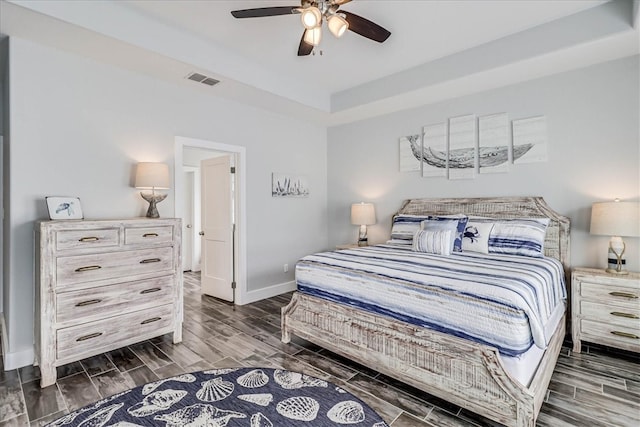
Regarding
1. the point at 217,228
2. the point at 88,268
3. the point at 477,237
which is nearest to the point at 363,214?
the point at 477,237

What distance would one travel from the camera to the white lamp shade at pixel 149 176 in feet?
10.3

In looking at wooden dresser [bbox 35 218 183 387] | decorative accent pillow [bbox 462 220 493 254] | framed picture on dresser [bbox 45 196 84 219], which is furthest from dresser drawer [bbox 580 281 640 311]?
framed picture on dresser [bbox 45 196 84 219]

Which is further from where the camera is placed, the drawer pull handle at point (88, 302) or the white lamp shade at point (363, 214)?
the white lamp shade at point (363, 214)

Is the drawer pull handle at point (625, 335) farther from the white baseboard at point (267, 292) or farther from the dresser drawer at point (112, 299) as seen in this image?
the dresser drawer at point (112, 299)

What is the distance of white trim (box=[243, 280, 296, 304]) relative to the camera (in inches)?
174

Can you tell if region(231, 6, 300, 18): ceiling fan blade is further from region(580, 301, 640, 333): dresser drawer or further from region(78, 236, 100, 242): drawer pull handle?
region(580, 301, 640, 333): dresser drawer

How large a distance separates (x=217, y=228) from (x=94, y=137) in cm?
196

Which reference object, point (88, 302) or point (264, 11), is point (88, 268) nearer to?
point (88, 302)

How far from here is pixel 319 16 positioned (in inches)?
87.1

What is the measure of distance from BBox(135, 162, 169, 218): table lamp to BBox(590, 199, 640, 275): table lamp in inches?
158

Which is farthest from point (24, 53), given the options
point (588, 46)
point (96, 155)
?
point (588, 46)

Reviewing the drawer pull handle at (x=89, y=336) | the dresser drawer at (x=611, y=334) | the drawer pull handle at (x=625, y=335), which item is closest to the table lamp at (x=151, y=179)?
the drawer pull handle at (x=89, y=336)

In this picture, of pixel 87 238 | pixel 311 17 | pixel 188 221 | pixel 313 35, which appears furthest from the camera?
pixel 188 221

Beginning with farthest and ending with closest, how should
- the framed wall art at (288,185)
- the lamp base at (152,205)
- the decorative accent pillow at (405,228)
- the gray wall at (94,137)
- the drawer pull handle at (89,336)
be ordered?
the framed wall art at (288,185), the decorative accent pillow at (405,228), the lamp base at (152,205), the gray wall at (94,137), the drawer pull handle at (89,336)
